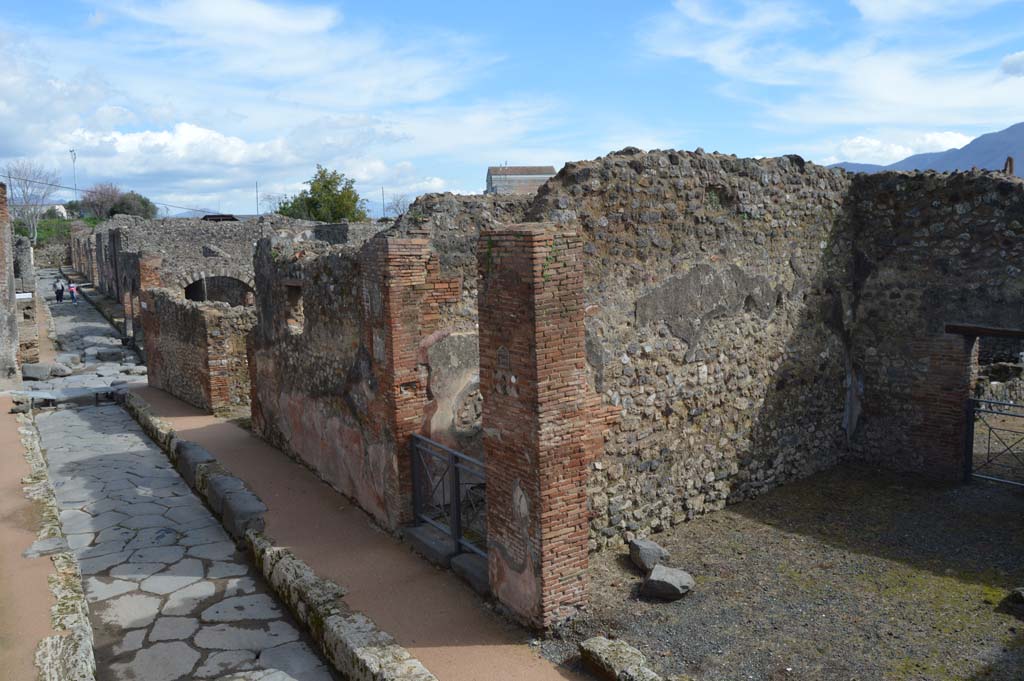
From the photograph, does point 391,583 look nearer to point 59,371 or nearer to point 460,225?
point 460,225

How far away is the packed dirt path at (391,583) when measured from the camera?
4.89 meters

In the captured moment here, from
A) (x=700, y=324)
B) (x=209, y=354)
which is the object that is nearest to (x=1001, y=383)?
(x=700, y=324)

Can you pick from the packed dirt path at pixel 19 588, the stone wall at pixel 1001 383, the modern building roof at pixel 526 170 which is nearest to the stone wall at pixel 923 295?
the stone wall at pixel 1001 383

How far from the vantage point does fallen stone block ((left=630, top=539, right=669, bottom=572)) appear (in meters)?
6.02

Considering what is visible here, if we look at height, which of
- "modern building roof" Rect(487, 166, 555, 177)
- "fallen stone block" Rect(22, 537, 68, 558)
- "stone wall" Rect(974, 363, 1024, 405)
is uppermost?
"modern building roof" Rect(487, 166, 555, 177)

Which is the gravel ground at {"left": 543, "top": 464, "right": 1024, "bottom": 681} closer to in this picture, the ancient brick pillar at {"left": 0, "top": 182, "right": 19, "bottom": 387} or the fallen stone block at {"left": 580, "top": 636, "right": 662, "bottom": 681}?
Result: the fallen stone block at {"left": 580, "top": 636, "right": 662, "bottom": 681}

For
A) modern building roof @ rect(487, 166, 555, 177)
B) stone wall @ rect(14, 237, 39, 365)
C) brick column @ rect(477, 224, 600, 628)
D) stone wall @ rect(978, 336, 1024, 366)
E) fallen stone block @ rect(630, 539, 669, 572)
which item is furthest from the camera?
modern building roof @ rect(487, 166, 555, 177)

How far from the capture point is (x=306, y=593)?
5781mm

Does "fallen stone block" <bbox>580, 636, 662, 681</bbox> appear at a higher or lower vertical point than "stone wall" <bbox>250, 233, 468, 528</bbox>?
lower

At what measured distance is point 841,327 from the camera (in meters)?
8.60

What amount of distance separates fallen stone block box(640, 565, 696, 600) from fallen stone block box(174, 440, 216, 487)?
19.4ft

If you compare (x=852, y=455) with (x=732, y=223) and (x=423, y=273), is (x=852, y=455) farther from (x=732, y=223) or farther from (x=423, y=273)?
(x=423, y=273)

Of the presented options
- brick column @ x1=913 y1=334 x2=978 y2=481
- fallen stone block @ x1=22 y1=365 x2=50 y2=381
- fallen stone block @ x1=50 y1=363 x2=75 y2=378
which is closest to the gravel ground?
brick column @ x1=913 y1=334 x2=978 y2=481

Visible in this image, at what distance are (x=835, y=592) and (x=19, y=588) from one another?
616 cm
